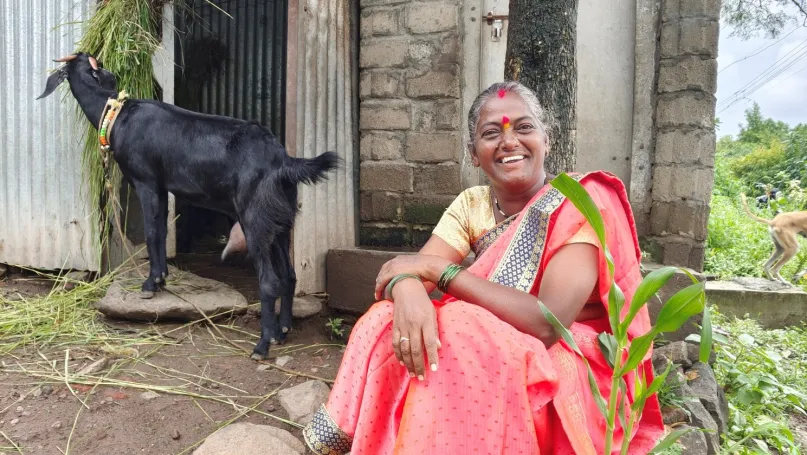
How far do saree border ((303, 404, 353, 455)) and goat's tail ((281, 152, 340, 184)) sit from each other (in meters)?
1.58

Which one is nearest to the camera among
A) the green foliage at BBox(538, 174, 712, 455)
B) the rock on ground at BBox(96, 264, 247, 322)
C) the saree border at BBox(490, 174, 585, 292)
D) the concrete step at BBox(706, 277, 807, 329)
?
the green foliage at BBox(538, 174, 712, 455)

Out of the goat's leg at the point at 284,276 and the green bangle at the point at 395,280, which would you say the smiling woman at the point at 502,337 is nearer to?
the green bangle at the point at 395,280

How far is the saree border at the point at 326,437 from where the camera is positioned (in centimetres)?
176

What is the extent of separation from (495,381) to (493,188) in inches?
38.3

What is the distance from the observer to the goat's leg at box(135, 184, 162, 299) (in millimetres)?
3469

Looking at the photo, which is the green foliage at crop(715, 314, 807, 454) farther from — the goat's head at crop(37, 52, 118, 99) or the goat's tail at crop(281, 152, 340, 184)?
the goat's head at crop(37, 52, 118, 99)

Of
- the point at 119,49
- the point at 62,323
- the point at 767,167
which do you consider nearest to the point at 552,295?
the point at 62,323

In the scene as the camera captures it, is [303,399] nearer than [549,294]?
No

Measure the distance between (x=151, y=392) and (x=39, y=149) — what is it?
2.53 metres

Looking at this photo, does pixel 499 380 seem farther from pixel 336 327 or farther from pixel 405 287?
pixel 336 327

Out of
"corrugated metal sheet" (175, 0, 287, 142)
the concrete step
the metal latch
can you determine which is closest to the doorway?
"corrugated metal sheet" (175, 0, 287, 142)

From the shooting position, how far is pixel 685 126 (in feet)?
12.4

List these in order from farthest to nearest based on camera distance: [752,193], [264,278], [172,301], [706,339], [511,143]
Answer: [752,193]
[172,301]
[264,278]
[511,143]
[706,339]

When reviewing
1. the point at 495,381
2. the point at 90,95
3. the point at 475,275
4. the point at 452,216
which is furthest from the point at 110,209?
the point at 495,381
